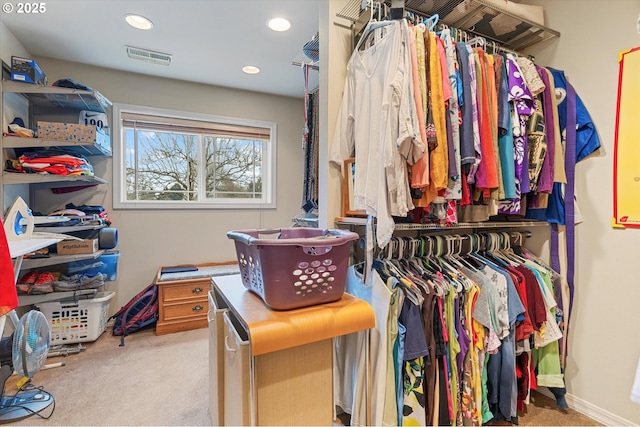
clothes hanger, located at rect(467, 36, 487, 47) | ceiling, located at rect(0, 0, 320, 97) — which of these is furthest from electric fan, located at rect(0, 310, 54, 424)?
clothes hanger, located at rect(467, 36, 487, 47)

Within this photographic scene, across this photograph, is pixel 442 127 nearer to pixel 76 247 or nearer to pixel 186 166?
pixel 76 247

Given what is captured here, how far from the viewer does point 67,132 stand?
226 centimetres

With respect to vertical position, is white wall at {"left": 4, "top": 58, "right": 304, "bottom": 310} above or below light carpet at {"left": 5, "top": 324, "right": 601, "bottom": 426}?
above

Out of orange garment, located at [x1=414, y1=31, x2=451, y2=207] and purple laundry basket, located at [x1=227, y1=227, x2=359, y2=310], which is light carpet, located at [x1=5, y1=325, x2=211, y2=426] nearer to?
purple laundry basket, located at [x1=227, y1=227, x2=359, y2=310]

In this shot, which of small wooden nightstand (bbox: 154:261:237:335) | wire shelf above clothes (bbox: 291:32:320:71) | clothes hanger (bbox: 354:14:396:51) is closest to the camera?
clothes hanger (bbox: 354:14:396:51)

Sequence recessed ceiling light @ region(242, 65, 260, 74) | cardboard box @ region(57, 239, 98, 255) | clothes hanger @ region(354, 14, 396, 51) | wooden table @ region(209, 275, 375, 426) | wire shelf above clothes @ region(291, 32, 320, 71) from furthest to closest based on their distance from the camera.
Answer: recessed ceiling light @ region(242, 65, 260, 74), cardboard box @ region(57, 239, 98, 255), wire shelf above clothes @ region(291, 32, 320, 71), clothes hanger @ region(354, 14, 396, 51), wooden table @ region(209, 275, 375, 426)

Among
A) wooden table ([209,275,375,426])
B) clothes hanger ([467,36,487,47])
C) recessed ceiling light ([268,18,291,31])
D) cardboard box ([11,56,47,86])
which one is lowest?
wooden table ([209,275,375,426])

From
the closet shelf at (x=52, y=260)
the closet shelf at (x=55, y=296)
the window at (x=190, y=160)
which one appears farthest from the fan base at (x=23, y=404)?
the window at (x=190, y=160)

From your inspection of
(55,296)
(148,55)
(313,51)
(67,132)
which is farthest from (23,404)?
(313,51)

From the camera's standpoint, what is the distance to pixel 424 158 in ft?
3.94

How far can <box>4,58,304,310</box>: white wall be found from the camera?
2.79 meters

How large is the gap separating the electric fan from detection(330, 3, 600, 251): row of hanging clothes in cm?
178

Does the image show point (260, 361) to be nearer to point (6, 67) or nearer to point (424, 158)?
point (424, 158)

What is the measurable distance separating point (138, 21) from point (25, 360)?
2.14 metres
